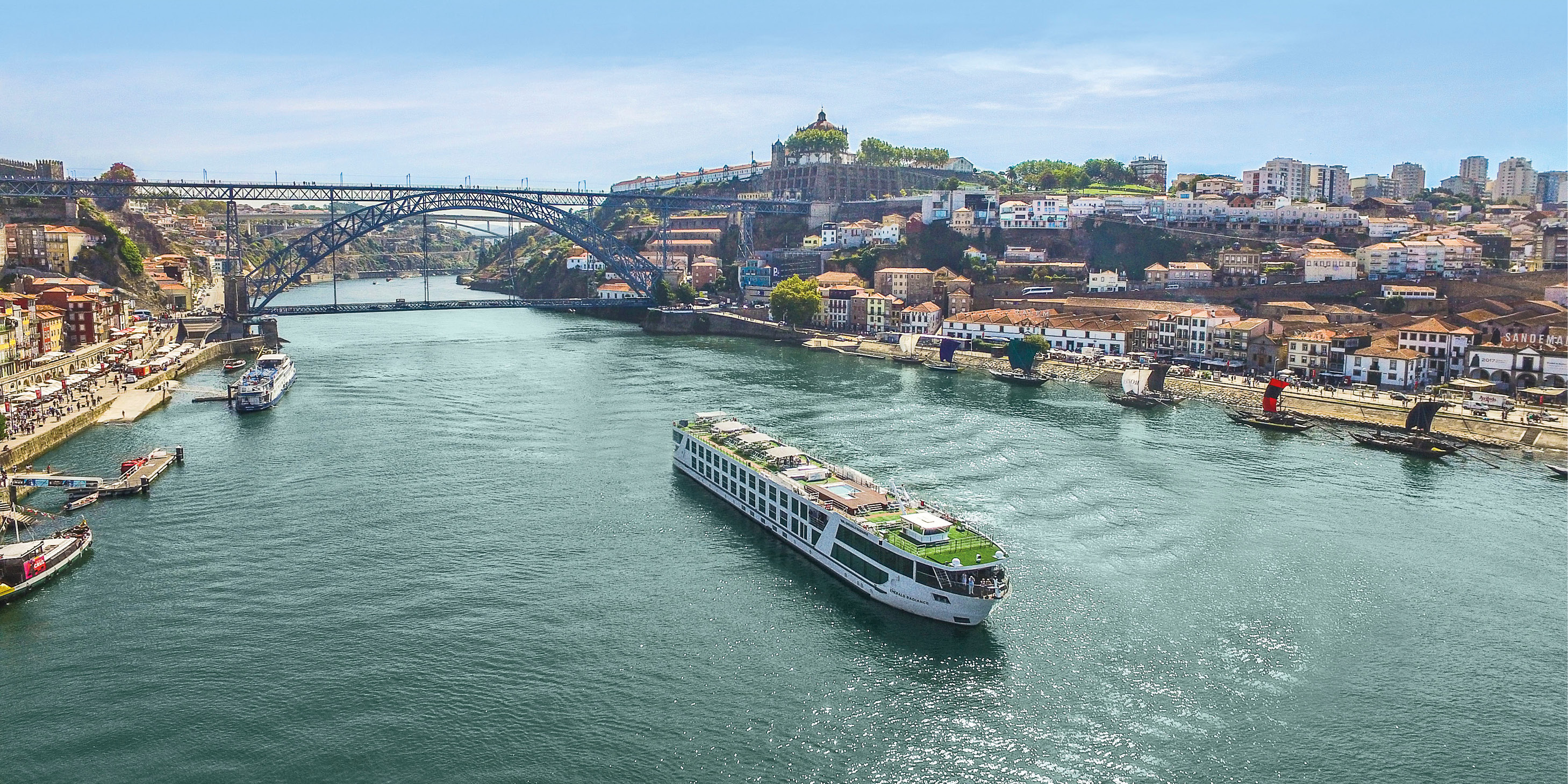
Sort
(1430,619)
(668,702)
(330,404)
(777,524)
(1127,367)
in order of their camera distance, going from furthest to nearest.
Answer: (1127,367) < (330,404) < (777,524) < (1430,619) < (668,702)

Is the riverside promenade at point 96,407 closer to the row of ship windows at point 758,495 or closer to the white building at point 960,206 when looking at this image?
the row of ship windows at point 758,495

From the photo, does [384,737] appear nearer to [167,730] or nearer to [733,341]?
[167,730]

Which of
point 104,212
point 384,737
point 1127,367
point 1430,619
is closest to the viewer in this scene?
point 384,737

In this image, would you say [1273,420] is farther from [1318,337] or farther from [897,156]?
[897,156]

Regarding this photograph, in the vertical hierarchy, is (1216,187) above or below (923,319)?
above

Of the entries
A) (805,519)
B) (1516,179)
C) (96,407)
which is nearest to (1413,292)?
(805,519)

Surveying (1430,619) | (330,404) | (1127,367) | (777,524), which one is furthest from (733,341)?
(1430,619)

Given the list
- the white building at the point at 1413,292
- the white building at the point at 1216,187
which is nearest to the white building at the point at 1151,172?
the white building at the point at 1216,187

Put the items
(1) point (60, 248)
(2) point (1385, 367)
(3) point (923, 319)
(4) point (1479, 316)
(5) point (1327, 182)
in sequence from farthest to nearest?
(5) point (1327, 182) < (3) point (923, 319) < (1) point (60, 248) < (4) point (1479, 316) < (2) point (1385, 367)
